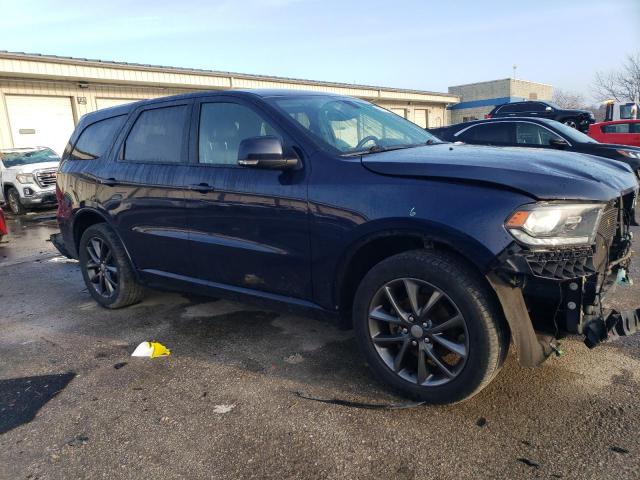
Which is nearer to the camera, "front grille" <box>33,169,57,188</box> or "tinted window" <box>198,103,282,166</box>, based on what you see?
"tinted window" <box>198,103,282,166</box>

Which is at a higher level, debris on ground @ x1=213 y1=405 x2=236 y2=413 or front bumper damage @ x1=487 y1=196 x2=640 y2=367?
front bumper damage @ x1=487 y1=196 x2=640 y2=367

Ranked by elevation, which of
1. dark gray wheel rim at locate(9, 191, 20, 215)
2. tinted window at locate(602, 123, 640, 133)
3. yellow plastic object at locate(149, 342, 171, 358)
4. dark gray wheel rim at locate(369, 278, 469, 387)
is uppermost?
tinted window at locate(602, 123, 640, 133)

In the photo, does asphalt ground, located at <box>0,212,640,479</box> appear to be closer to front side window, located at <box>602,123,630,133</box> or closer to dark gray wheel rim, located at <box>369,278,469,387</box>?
dark gray wheel rim, located at <box>369,278,469,387</box>

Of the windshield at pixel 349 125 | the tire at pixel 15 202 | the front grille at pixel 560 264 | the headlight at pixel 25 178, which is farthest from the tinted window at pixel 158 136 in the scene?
the tire at pixel 15 202

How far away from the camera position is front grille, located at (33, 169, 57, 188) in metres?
12.6

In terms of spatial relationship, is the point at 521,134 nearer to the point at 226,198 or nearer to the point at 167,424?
the point at 226,198

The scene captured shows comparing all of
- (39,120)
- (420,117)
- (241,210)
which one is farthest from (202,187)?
(420,117)

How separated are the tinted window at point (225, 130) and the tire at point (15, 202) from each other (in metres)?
11.1

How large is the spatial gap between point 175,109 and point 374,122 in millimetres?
1578

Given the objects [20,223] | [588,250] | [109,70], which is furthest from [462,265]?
[109,70]

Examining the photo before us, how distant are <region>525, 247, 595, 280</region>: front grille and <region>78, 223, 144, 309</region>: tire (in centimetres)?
343

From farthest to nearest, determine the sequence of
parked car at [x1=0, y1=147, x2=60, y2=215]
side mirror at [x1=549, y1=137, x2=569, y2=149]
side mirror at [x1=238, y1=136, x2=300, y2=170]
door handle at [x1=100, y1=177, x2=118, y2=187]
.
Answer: parked car at [x1=0, y1=147, x2=60, y2=215] < side mirror at [x1=549, y1=137, x2=569, y2=149] < door handle at [x1=100, y1=177, x2=118, y2=187] < side mirror at [x1=238, y1=136, x2=300, y2=170]

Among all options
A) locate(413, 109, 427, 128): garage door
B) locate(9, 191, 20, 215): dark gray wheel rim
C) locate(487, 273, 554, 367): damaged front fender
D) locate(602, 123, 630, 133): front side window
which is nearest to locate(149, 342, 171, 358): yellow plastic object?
locate(487, 273, 554, 367): damaged front fender

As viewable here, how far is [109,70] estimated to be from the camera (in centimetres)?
1736
